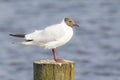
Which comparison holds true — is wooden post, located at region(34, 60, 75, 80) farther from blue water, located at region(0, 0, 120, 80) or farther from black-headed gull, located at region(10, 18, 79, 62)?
blue water, located at region(0, 0, 120, 80)

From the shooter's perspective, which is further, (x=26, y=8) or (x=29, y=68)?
(x=26, y=8)

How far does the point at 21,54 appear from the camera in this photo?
62.7 feet

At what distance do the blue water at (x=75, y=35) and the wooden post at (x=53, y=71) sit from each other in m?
7.82

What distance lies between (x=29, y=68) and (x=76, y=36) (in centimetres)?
463

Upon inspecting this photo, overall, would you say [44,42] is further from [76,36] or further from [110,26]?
[110,26]

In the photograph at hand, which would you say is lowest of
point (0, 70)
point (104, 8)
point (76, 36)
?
point (0, 70)

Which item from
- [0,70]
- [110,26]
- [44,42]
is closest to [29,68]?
[0,70]

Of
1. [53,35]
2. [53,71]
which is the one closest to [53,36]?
[53,35]

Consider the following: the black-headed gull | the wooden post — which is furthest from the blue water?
the wooden post

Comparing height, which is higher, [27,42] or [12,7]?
[12,7]

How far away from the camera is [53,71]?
7684mm

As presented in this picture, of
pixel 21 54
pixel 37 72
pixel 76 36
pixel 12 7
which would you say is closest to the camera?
pixel 37 72

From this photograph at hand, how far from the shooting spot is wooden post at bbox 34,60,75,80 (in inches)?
303

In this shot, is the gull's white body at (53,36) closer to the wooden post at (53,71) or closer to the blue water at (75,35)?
the wooden post at (53,71)
